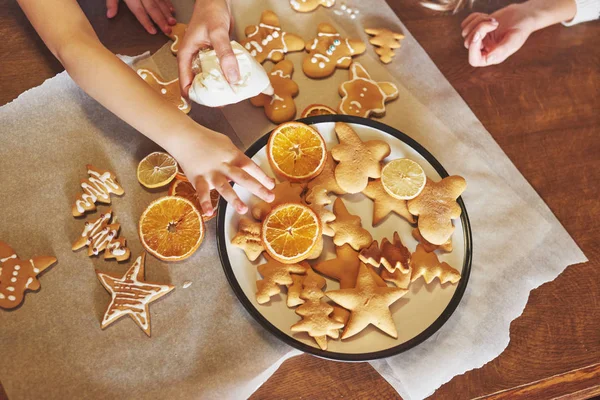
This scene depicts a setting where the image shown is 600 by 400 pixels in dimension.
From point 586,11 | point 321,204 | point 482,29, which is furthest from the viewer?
point 586,11

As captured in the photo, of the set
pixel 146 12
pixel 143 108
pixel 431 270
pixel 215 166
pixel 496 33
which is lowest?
pixel 431 270

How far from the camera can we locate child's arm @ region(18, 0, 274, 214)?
0.98 metres

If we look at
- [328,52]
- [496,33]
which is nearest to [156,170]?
[328,52]

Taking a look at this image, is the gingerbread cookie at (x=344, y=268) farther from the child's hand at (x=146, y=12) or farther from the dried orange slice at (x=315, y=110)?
the child's hand at (x=146, y=12)

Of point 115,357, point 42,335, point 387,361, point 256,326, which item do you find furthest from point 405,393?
point 42,335

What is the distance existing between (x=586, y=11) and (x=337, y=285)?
1120mm

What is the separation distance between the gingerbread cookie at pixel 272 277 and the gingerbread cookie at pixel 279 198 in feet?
0.32

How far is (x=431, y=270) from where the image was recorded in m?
1.03

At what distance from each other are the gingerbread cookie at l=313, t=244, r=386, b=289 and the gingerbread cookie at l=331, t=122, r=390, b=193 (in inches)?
5.7

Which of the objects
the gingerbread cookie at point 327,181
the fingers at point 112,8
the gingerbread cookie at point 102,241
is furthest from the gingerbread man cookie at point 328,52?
the gingerbread cookie at point 102,241

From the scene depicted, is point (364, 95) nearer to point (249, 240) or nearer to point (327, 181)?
point (327, 181)

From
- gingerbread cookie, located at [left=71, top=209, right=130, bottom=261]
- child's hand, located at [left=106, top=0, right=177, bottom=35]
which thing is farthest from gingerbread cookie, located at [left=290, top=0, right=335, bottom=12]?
gingerbread cookie, located at [left=71, top=209, right=130, bottom=261]

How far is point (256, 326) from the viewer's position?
1.01 metres

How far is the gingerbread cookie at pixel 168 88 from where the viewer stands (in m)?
1.16
